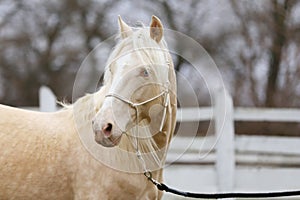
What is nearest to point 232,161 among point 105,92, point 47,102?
point 47,102

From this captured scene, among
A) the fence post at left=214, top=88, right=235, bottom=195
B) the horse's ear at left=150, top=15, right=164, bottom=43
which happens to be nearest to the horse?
the horse's ear at left=150, top=15, right=164, bottom=43

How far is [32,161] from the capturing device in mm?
3172

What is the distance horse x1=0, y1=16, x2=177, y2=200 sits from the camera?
2.86 meters

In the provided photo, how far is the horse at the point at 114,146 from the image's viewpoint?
2.86 meters

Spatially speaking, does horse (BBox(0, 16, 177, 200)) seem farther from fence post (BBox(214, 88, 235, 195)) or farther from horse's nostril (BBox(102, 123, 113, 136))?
fence post (BBox(214, 88, 235, 195))

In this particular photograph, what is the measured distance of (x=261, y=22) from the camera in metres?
11.8

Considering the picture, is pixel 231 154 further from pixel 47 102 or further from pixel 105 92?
pixel 105 92

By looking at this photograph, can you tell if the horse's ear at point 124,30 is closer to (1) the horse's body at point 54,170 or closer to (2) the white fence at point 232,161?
(1) the horse's body at point 54,170

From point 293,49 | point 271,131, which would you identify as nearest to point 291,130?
point 271,131

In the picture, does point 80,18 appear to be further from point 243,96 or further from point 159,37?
point 159,37

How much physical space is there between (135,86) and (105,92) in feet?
0.63

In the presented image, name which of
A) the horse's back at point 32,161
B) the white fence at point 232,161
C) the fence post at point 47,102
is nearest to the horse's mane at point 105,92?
the horse's back at point 32,161

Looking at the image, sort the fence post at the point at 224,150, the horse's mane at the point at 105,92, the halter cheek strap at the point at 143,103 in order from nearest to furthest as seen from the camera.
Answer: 1. the halter cheek strap at the point at 143,103
2. the horse's mane at the point at 105,92
3. the fence post at the point at 224,150

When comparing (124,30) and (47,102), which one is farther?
(47,102)
